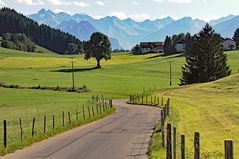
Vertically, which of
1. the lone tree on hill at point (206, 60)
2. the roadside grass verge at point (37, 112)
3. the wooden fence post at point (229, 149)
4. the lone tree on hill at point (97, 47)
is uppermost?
the lone tree on hill at point (97, 47)

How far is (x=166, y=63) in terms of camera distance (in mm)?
163375

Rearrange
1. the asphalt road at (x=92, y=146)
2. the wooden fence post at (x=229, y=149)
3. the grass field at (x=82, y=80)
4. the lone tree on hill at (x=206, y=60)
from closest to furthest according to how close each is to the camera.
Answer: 1. the wooden fence post at (x=229, y=149)
2. the asphalt road at (x=92, y=146)
3. the grass field at (x=82, y=80)
4. the lone tree on hill at (x=206, y=60)

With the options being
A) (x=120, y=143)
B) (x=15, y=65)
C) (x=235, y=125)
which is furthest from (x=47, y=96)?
(x=15, y=65)

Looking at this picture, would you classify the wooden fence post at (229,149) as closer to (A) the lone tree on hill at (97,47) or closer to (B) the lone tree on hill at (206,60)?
(B) the lone tree on hill at (206,60)

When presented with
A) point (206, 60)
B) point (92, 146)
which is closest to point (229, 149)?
point (92, 146)

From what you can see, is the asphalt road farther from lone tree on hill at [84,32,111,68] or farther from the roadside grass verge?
lone tree on hill at [84,32,111,68]

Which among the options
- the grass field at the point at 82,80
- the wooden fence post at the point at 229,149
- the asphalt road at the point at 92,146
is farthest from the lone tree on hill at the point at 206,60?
the wooden fence post at the point at 229,149

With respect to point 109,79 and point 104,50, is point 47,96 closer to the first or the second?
point 109,79

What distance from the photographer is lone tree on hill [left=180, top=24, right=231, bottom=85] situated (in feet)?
329

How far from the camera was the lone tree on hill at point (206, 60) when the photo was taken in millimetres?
100188

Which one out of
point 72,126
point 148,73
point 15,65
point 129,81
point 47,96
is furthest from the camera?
point 15,65

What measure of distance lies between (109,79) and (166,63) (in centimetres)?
4220

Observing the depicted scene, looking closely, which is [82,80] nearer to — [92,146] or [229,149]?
[92,146]

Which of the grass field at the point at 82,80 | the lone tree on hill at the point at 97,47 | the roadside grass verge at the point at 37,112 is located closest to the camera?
the roadside grass verge at the point at 37,112
